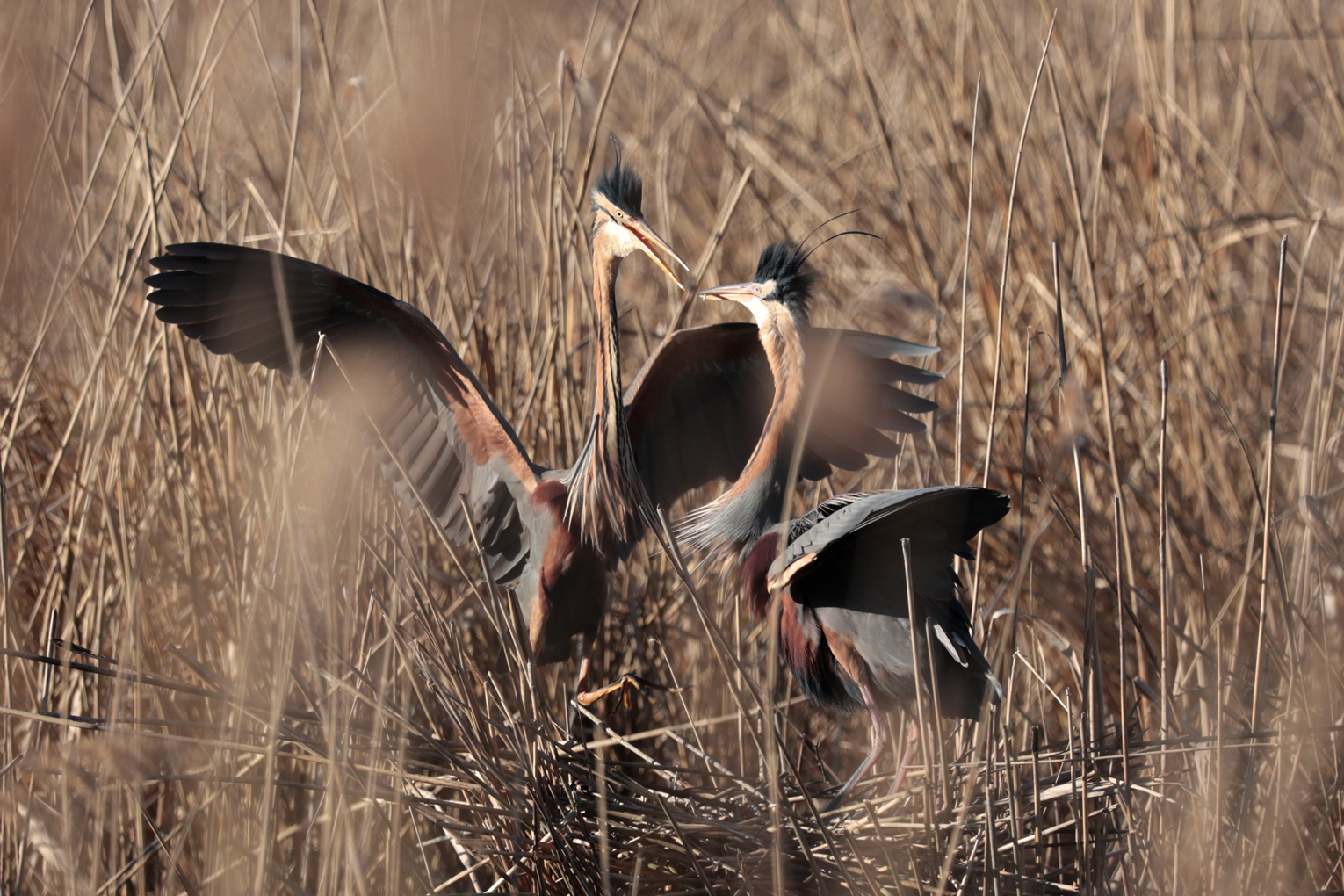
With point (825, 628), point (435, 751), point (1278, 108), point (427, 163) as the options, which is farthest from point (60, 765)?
point (1278, 108)

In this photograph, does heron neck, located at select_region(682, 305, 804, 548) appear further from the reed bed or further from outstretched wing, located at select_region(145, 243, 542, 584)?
outstretched wing, located at select_region(145, 243, 542, 584)

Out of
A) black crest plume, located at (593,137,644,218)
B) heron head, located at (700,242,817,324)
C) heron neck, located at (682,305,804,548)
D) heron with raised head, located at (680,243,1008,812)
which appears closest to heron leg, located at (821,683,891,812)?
heron with raised head, located at (680,243,1008,812)

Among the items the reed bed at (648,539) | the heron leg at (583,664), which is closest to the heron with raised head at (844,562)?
the reed bed at (648,539)

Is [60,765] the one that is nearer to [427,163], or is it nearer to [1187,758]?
[427,163]

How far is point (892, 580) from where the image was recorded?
5.99 ft

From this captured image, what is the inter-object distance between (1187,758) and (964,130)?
1440 mm

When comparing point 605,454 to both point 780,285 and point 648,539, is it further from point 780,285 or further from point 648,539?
point 780,285

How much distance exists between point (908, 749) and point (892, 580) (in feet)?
1.04

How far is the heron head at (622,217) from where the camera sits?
216 cm

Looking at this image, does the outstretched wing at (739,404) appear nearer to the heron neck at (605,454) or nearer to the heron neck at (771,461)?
the heron neck at (771,461)

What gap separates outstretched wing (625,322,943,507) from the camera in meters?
2.31

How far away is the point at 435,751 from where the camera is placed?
158 cm

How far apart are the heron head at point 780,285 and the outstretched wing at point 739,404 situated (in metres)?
0.09

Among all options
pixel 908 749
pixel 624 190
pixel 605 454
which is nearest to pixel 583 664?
pixel 605 454
